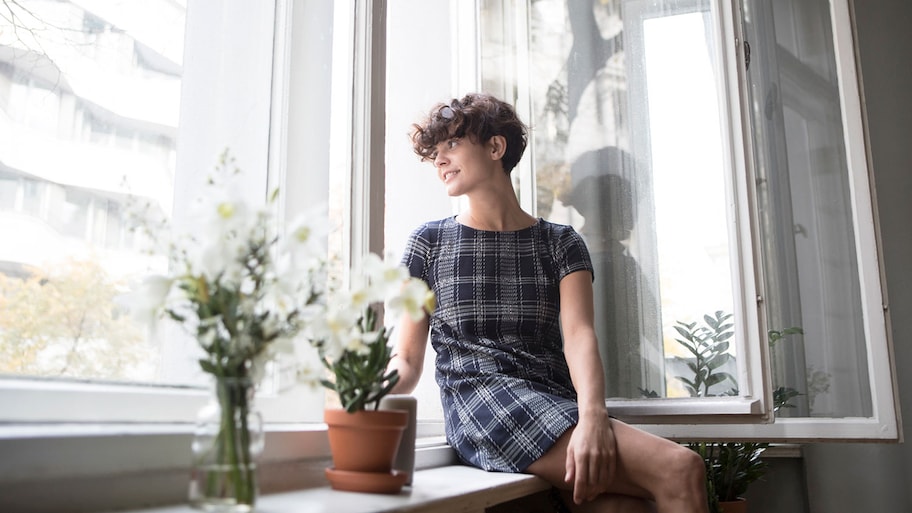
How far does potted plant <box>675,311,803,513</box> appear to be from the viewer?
205cm

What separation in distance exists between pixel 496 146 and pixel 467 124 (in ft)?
0.32

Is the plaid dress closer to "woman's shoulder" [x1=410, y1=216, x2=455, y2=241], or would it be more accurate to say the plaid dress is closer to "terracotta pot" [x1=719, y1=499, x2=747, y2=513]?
"woman's shoulder" [x1=410, y1=216, x2=455, y2=241]

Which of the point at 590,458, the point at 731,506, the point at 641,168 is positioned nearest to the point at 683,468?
the point at 590,458

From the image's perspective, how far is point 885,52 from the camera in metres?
3.06

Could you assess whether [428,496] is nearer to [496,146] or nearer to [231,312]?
[231,312]

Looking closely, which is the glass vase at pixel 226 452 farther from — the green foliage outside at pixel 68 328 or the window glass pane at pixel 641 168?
the window glass pane at pixel 641 168

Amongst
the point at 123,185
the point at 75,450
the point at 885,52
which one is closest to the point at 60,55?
the point at 123,185

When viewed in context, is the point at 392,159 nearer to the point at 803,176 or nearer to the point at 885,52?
the point at 803,176

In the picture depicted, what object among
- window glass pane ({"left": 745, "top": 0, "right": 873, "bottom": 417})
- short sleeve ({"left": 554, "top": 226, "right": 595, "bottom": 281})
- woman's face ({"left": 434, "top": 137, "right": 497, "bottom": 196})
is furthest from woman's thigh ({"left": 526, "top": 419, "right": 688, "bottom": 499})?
window glass pane ({"left": 745, "top": 0, "right": 873, "bottom": 417})

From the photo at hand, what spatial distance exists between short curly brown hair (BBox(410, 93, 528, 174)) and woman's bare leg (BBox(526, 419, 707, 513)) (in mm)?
742

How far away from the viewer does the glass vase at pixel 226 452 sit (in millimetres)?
852

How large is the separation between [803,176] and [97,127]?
2.11 meters

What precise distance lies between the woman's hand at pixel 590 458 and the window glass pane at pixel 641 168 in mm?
615

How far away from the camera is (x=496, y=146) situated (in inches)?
74.2
